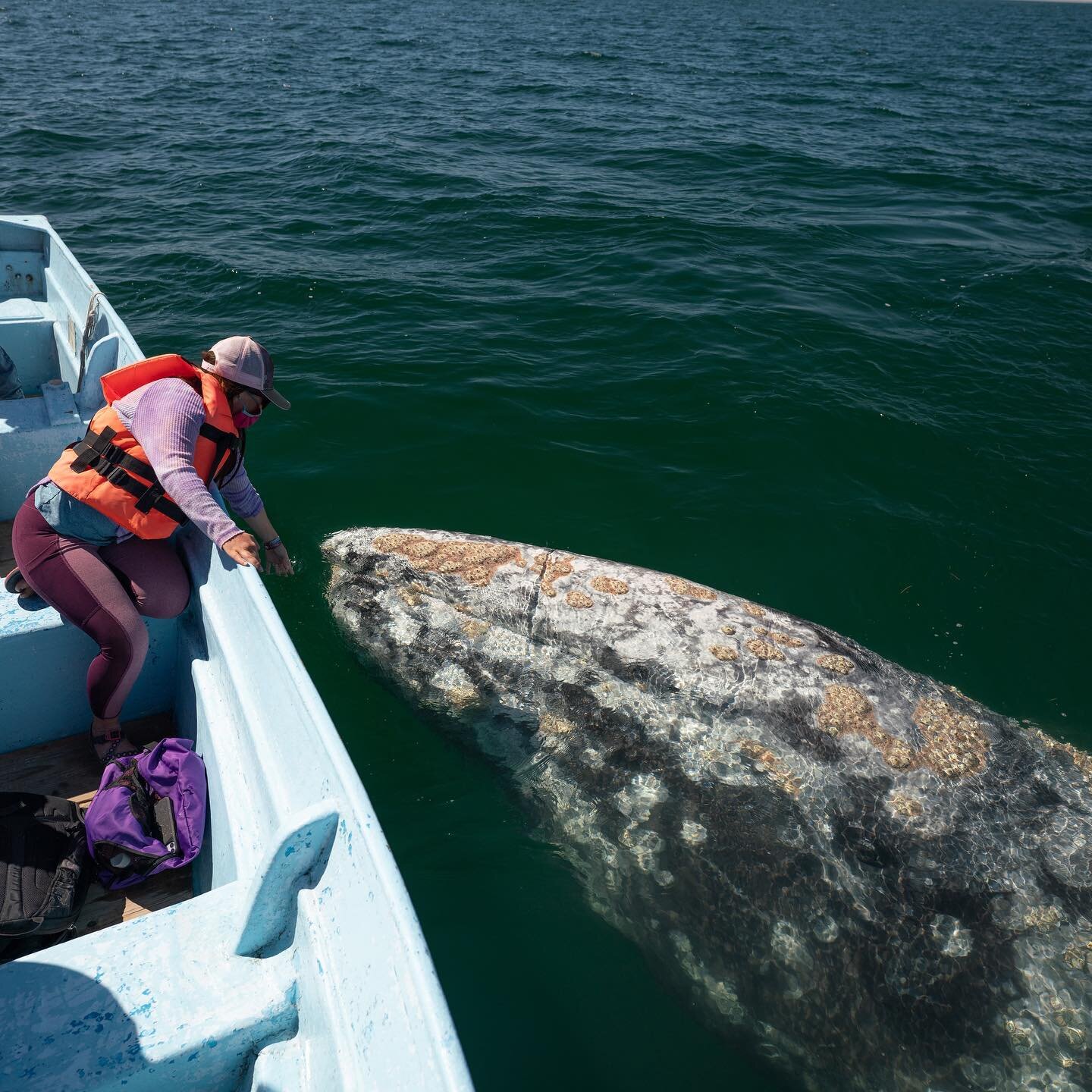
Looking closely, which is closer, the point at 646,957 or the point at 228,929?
the point at 228,929

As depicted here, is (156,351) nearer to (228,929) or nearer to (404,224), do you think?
(404,224)

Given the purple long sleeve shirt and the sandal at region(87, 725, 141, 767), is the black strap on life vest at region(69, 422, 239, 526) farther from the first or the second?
the sandal at region(87, 725, 141, 767)

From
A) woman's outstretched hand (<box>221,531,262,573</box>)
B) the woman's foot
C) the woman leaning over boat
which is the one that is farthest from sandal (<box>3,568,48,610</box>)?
woman's outstretched hand (<box>221,531,262,573</box>)

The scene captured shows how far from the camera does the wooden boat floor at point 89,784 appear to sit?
4324mm

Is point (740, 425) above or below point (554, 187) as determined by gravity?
below

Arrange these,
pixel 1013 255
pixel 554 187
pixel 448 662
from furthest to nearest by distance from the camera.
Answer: pixel 554 187, pixel 1013 255, pixel 448 662

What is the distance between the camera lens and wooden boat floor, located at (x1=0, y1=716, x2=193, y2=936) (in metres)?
4.32

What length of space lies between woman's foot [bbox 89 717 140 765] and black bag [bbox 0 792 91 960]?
524 millimetres

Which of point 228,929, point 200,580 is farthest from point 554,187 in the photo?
point 228,929

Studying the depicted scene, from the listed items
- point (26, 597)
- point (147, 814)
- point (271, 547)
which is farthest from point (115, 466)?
point (147, 814)

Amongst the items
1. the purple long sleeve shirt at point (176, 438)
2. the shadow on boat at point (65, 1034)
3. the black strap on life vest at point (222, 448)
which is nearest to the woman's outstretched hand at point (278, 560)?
the black strap on life vest at point (222, 448)

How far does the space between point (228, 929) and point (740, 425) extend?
930 cm

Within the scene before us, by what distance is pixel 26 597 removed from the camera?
5.09 metres

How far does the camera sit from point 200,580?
5223 millimetres
